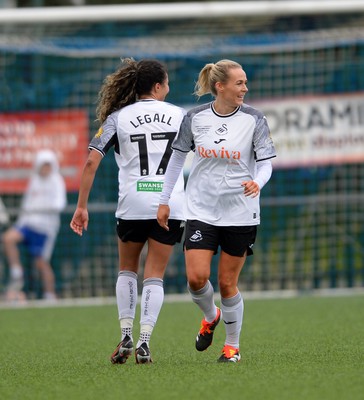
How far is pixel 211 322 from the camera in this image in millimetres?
8172

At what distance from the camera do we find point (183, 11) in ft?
50.7

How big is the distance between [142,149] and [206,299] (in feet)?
3.59

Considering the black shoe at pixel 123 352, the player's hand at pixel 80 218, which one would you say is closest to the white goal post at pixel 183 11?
the player's hand at pixel 80 218

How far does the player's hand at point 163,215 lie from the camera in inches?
307

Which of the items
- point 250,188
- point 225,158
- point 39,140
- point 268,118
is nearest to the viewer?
point 250,188

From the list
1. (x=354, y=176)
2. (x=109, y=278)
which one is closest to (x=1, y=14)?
(x=109, y=278)

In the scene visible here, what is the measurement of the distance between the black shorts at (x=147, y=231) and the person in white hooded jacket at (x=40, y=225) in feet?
25.1

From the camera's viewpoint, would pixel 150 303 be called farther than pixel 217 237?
Yes

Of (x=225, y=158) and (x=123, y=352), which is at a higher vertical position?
(x=225, y=158)

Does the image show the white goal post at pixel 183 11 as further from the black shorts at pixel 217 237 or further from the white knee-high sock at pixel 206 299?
the black shorts at pixel 217 237

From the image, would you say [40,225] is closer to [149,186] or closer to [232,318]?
[149,186]

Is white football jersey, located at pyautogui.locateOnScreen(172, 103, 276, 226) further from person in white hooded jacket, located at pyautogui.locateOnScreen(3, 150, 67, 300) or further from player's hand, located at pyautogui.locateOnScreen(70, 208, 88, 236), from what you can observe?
person in white hooded jacket, located at pyautogui.locateOnScreen(3, 150, 67, 300)

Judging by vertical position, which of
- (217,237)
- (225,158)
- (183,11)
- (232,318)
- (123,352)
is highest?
(183,11)

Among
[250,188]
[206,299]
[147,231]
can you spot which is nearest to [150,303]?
[206,299]
